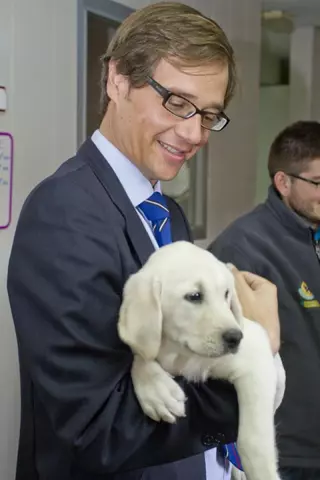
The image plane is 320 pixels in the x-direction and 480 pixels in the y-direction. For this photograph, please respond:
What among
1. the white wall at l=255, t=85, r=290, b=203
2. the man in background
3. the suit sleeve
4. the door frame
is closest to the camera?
the suit sleeve

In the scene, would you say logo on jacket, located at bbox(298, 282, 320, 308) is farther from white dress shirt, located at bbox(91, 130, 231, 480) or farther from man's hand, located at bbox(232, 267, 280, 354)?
white dress shirt, located at bbox(91, 130, 231, 480)

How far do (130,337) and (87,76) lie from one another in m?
1.39

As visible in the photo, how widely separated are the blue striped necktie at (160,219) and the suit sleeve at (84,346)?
152 millimetres

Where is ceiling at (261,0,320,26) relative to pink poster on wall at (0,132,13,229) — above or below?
above

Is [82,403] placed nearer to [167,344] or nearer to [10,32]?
[167,344]

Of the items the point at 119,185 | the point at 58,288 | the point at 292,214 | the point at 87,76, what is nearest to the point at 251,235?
the point at 292,214

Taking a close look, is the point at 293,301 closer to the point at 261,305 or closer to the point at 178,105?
the point at 261,305

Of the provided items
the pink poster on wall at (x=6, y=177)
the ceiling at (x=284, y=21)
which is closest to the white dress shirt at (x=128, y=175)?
the pink poster on wall at (x=6, y=177)

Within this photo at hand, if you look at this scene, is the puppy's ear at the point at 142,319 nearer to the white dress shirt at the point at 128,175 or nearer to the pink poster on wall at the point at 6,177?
the white dress shirt at the point at 128,175

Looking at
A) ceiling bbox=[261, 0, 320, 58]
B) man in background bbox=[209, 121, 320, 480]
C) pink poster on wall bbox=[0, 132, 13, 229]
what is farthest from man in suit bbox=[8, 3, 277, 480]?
ceiling bbox=[261, 0, 320, 58]

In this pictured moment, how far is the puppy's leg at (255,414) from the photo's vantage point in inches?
39.2

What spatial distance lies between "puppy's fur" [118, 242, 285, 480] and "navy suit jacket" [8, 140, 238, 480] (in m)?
0.02

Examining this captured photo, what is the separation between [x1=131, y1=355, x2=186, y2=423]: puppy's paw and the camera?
947 millimetres

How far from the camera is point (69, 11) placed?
6.81ft
